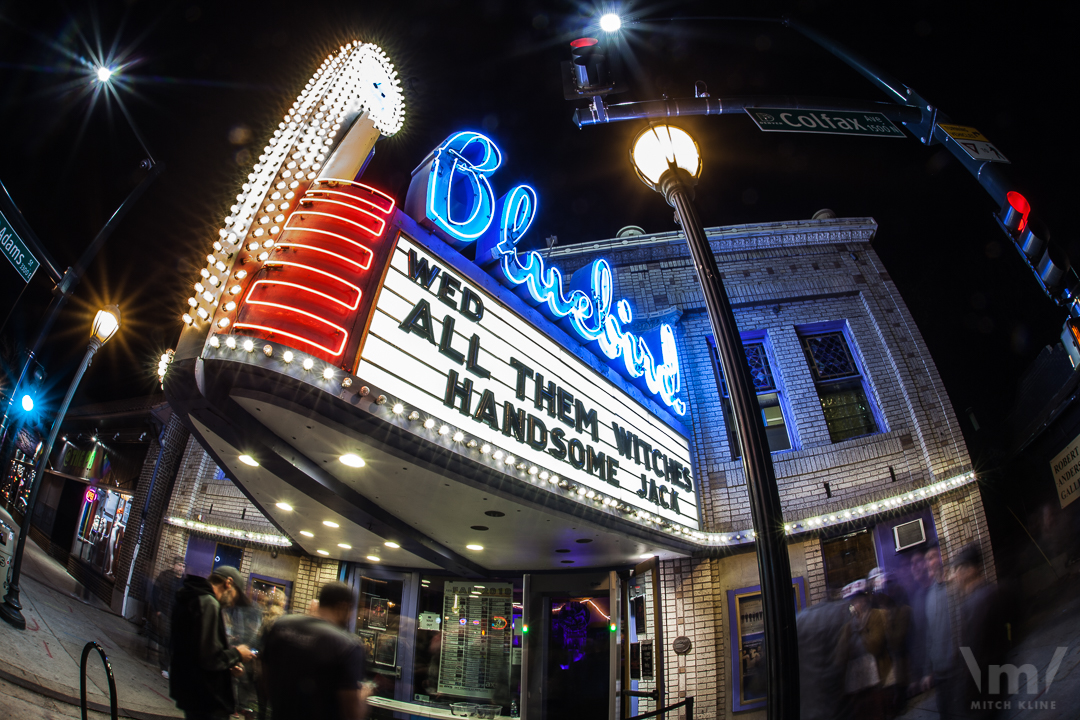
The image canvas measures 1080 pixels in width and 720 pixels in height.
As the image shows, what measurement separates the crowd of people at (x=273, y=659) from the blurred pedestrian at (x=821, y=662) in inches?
145

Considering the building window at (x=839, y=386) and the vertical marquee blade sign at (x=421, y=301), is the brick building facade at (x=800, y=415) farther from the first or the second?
the vertical marquee blade sign at (x=421, y=301)

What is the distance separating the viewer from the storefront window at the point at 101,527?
55.4ft

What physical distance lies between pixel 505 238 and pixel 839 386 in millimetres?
8003

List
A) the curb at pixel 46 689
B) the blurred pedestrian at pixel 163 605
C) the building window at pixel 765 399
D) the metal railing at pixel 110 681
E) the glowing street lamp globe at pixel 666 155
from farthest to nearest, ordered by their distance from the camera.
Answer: the blurred pedestrian at pixel 163 605 < the building window at pixel 765 399 < the curb at pixel 46 689 < the glowing street lamp globe at pixel 666 155 < the metal railing at pixel 110 681

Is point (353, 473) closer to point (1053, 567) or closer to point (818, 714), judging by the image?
point (818, 714)

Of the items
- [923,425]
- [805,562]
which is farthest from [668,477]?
[923,425]

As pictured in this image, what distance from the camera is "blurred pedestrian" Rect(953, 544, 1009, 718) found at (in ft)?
13.5

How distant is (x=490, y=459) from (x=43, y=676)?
21.7ft

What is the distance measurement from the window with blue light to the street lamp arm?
5.40 meters

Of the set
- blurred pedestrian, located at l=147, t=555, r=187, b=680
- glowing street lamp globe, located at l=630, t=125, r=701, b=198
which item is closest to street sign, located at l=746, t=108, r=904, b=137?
glowing street lamp globe, located at l=630, t=125, r=701, b=198

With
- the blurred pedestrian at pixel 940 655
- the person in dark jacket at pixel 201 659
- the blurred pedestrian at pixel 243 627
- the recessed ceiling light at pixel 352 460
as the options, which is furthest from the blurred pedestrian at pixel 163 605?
the blurred pedestrian at pixel 940 655

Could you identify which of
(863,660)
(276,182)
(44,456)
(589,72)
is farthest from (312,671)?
(44,456)

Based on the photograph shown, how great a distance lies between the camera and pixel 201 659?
3.64 metres

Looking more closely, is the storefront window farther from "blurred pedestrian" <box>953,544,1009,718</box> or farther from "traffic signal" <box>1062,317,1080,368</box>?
"traffic signal" <box>1062,317,1080,368</box>
